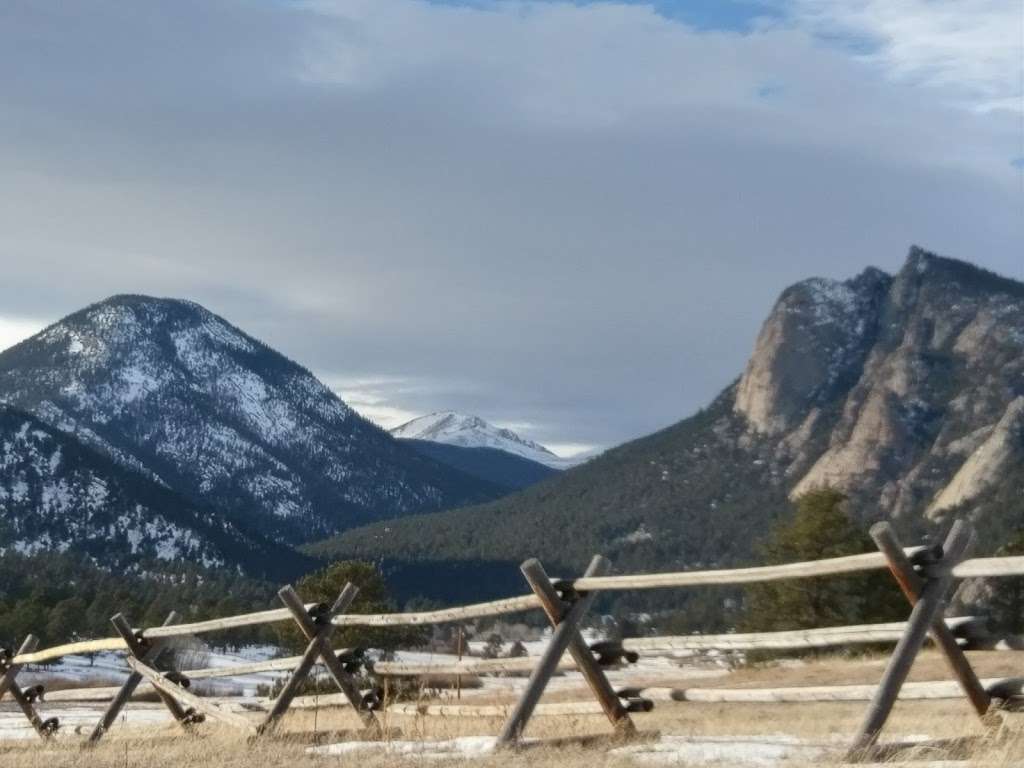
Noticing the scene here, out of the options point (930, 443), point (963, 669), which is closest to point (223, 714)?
point (963, 669)

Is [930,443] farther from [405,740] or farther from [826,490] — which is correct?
[405,740]

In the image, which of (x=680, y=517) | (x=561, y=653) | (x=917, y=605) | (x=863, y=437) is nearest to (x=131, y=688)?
(x=561, y=653)

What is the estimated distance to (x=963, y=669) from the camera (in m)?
8.27

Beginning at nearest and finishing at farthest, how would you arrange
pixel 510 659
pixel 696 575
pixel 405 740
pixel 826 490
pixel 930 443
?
pixel 696 575 → pixel 405 740 → pixel 510 659 → pixel 826 490 → pixel 930 443

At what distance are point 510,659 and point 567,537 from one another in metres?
183

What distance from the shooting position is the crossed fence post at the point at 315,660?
12227 millimetres

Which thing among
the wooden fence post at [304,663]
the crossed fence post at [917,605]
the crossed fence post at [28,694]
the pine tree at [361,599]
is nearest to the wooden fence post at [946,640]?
the crossed fence post at [917,605]

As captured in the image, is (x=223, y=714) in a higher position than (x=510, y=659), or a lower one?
lower

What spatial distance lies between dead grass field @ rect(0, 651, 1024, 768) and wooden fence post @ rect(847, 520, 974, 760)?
0.41 meters

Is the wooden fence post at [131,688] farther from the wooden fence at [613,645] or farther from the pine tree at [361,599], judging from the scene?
the pine tree at [361,599]

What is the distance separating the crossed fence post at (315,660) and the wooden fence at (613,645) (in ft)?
0.05

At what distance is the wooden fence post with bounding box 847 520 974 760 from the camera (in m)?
8.12

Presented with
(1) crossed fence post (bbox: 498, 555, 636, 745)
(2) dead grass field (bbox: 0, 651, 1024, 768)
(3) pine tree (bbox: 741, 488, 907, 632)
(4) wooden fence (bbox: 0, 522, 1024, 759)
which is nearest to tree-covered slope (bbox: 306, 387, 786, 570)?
(3) pine tree (bbox: 741, 488, 907, 632)

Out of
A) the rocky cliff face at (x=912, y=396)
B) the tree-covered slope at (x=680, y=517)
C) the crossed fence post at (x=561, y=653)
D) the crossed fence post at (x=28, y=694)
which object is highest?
the crossed fence post at (x=561, y=653)
